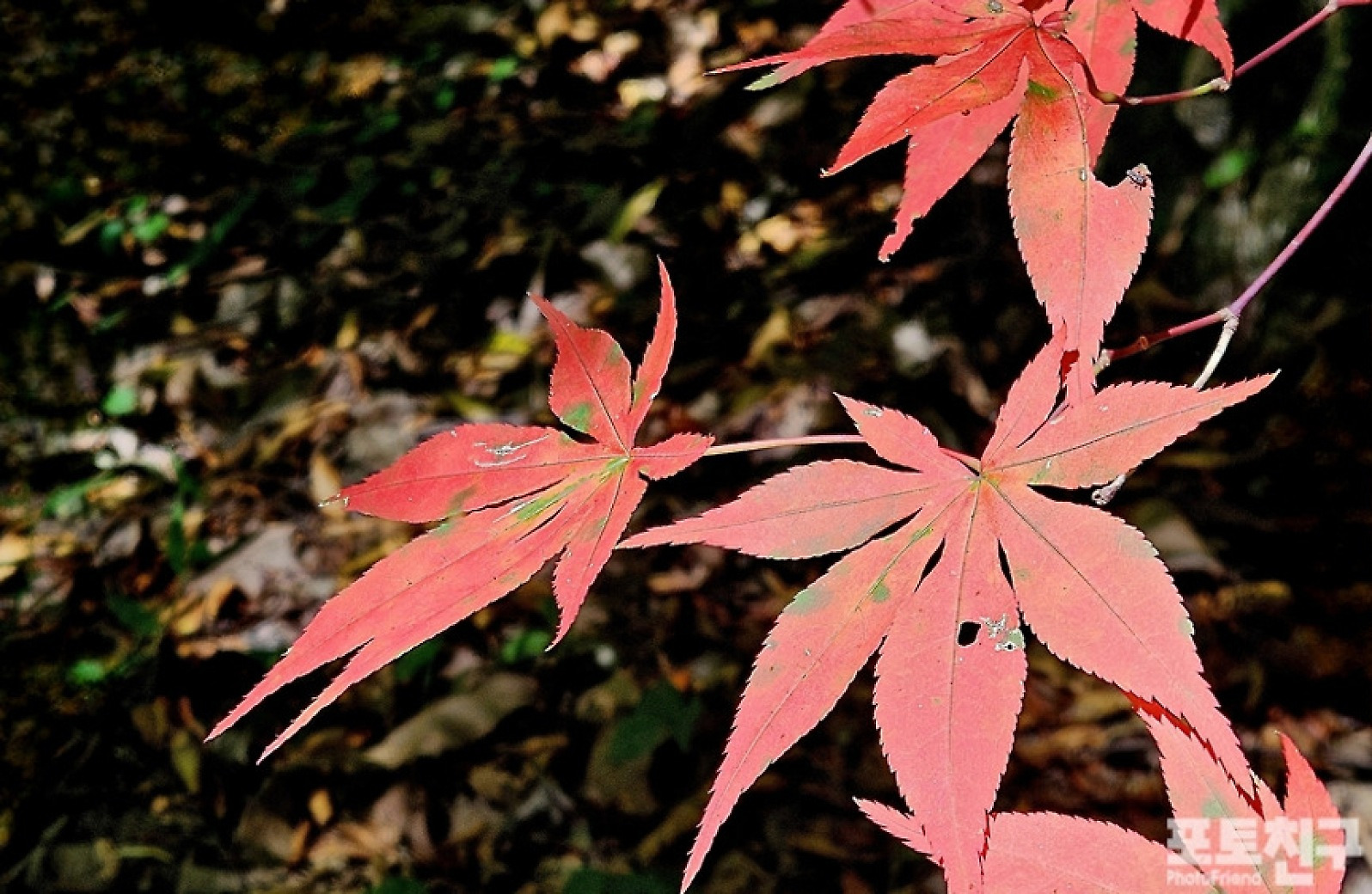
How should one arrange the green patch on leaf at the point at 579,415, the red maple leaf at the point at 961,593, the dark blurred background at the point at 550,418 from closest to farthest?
the red maple leaf at the point at 961,593, the green patch on leaf at the point at 579,415, the dark blurred background at the point at 550,418

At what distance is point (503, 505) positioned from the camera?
1.85 ft

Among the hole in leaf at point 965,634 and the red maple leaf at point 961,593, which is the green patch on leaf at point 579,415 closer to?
the red maple leaf at point 961,593

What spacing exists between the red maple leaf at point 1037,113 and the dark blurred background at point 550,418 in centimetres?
98

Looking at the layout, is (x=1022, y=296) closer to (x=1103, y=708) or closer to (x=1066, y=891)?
(x=1103, y=708)

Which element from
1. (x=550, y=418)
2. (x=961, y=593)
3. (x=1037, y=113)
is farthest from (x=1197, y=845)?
(x=550, y=418)

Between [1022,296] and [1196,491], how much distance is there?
Result: 1.59 feet

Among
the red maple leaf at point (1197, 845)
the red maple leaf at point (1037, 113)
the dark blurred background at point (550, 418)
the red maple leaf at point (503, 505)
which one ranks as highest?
the red maple leaf at point (1037, 113)

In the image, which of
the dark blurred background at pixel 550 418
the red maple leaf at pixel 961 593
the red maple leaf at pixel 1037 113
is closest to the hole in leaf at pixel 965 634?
the red maple leaf at pixel 961 593

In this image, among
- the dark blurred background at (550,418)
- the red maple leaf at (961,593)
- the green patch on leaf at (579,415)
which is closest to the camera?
the red maple leaf at (961,593)

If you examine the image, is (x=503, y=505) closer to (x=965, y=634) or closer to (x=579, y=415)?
(x=579, y=415)

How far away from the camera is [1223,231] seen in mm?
1640

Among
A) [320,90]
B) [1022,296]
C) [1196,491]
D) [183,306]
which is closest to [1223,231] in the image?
[1022,296]

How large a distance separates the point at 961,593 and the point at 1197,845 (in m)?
0.17

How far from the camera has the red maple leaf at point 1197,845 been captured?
1.52 ft
